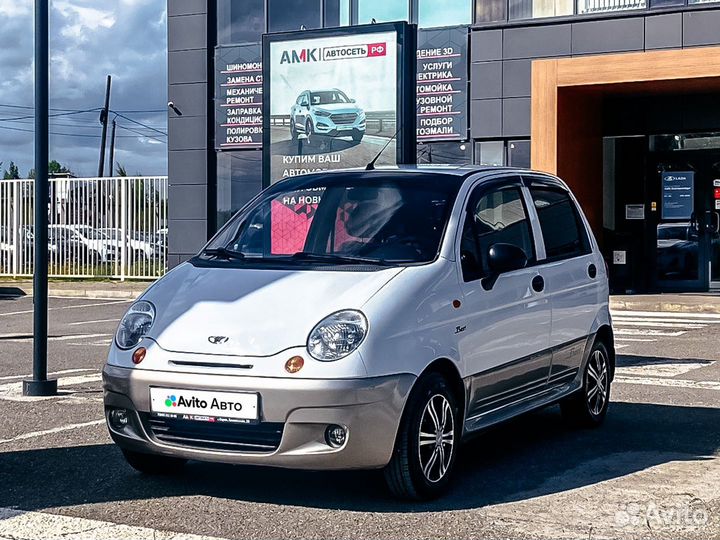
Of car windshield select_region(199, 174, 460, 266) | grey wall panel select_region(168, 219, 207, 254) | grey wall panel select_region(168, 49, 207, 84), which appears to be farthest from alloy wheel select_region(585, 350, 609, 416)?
grey wall panel select_region(168, 49, 207, 84)

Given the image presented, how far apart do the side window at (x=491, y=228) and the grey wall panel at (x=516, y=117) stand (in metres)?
14.9

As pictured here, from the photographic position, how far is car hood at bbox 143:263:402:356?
5.35m

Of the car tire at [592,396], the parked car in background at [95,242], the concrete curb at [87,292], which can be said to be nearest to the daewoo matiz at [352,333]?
the car tire at [592,396]

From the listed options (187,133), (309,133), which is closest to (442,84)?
(187,133)

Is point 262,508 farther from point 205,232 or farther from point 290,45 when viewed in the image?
point 205,232

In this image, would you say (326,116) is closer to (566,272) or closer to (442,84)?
(442,84)

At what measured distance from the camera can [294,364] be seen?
207 inches

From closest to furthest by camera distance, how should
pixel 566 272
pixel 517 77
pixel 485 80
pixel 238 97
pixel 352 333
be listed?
1. pixel 352 333
2. pixel 566 272
3. pixel 517 77
4. pixel 485 80
5. pixel 238 97

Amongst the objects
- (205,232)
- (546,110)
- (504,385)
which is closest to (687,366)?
(504,385)

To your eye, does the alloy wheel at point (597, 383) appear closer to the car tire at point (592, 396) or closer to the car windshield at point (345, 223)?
the car tire at point (592, 396)

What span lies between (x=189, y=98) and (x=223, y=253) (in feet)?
62.1

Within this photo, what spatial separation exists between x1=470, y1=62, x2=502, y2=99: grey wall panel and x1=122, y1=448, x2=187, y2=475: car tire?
54.7 feet

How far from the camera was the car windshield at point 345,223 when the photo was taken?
6078mm

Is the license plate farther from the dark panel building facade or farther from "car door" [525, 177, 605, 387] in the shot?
the dark panel building facade
